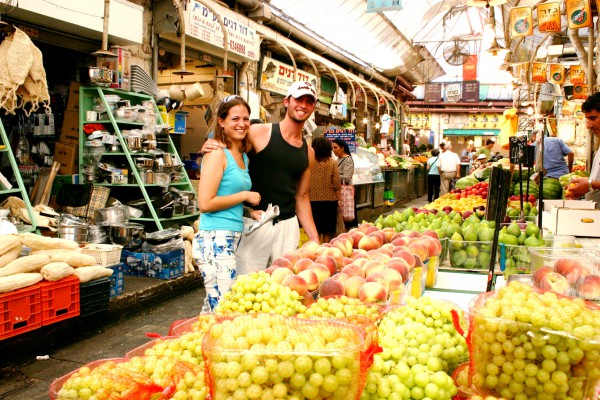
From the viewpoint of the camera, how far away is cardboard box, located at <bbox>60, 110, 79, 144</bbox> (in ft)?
23.2

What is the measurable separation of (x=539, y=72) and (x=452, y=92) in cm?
1759

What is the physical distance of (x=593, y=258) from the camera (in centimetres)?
258

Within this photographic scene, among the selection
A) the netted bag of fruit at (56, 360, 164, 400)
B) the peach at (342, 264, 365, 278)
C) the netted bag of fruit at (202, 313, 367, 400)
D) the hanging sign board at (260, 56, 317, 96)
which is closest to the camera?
the netted bag of fruit at (202, 313, 367, 400)

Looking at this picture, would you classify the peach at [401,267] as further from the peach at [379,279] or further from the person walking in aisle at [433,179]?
the person walking in aisle at [433,179]

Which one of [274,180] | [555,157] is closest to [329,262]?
[274,180]

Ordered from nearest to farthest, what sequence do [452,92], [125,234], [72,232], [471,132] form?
[72,232] → [125,234] → [452,92] → [471,132]

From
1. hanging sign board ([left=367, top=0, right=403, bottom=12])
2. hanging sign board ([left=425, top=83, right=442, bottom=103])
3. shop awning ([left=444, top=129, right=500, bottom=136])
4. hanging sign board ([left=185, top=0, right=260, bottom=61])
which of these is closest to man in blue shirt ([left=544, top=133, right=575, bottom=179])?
hanging sign board ([left=367, top=0, right=403, bottom=12])

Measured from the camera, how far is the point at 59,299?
14.8ft

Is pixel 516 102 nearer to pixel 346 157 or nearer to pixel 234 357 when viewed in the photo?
pixel 346 157

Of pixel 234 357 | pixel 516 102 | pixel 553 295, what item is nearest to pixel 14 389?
pixel 234 357

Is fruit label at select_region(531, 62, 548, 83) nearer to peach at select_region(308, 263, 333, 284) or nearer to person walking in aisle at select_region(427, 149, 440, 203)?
person walking in aisle at select_region(427, 149, 440, 203)

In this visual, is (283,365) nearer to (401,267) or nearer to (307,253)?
(401,267)

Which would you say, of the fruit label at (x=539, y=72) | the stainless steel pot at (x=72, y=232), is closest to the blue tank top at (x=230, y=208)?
the stainless steel pot at (x=72, y=232)

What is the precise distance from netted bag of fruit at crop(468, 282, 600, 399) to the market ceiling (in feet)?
25.8
